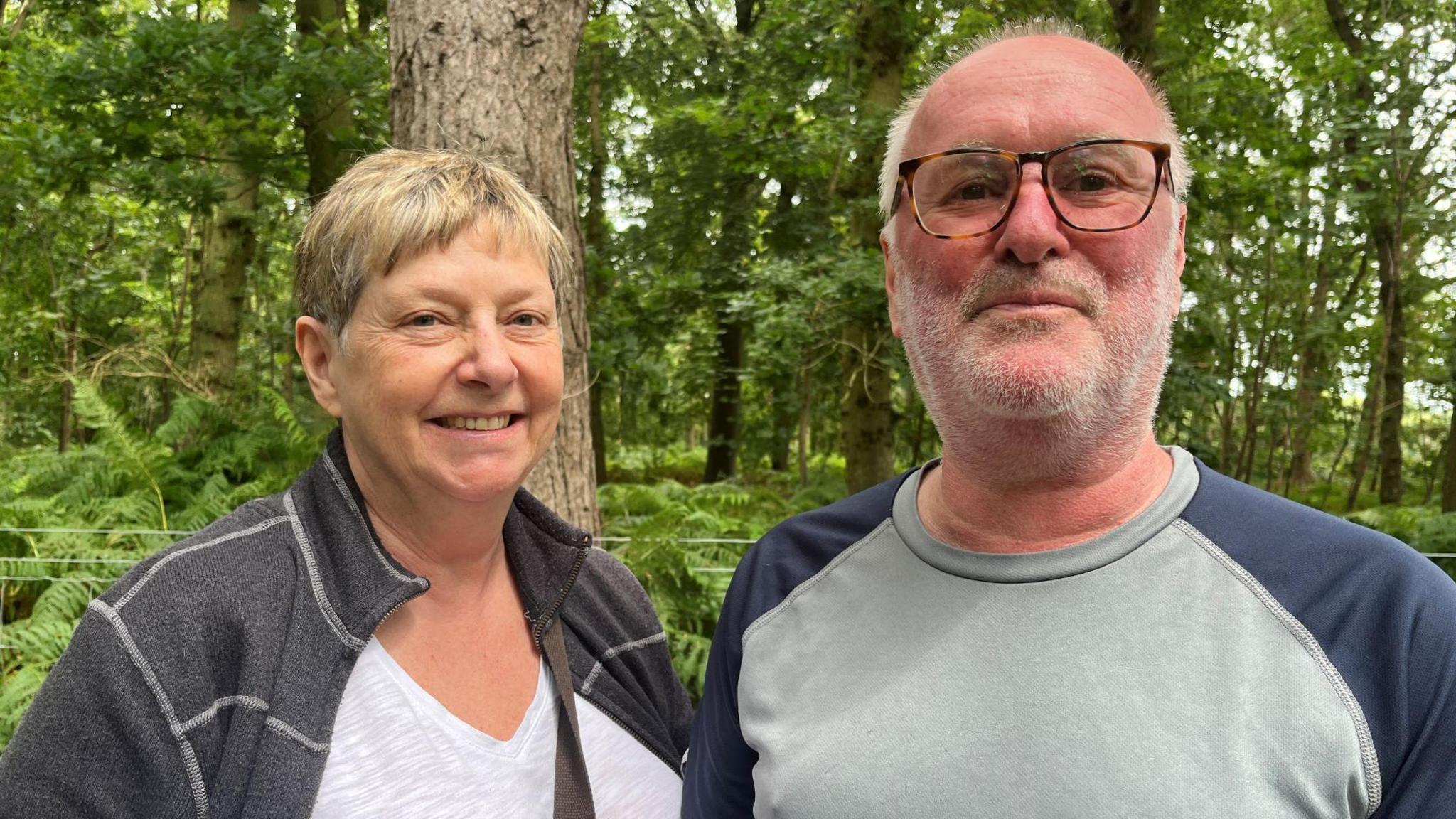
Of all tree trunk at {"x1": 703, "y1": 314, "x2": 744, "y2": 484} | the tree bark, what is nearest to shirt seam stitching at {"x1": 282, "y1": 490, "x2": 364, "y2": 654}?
the tree bark

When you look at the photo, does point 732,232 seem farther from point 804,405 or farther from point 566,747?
point 566,747

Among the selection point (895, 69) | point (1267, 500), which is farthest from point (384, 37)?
point (1267, 500)

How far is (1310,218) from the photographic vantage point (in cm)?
775

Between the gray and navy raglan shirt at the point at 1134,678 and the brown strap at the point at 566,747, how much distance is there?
391 mm

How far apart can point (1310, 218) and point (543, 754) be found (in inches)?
309

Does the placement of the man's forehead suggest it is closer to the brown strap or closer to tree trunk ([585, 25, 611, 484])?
the brown strap

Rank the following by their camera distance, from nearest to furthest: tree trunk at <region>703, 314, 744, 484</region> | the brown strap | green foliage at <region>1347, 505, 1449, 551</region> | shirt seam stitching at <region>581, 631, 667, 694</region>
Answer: the brown strap < shirt seam stitching at <region>581, 631, 667, 694</region> < green foliage at <region>1347, 505, 1449, 551</region> < tree trunk at <region>703, 314, 744, 484</region>

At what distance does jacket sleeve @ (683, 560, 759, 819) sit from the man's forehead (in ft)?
2.75

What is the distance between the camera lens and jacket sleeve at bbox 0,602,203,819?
1436 millimetres

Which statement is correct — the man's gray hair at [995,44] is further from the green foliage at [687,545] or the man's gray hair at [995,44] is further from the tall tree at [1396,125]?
the tall tree at [1396,125]

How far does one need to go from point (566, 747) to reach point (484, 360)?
2.46ft

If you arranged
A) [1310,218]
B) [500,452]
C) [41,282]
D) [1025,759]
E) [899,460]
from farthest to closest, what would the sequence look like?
[41,282], [899,460], [1310,218], [500,452], [1025,759]

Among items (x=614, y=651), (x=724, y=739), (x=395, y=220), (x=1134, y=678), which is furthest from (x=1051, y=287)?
(x=614, y=651)

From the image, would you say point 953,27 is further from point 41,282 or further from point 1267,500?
point 41,282
